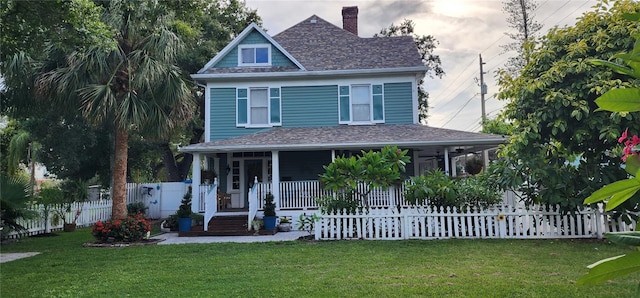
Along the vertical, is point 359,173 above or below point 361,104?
below

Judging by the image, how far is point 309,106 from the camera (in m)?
15.4

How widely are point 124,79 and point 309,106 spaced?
6687mm

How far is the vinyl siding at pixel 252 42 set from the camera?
1560 centimetres

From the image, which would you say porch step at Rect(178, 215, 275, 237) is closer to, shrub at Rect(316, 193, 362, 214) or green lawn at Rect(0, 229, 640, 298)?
green lawn at Rect(0, 229, 640, 298)

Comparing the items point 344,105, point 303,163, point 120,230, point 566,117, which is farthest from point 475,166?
point 120,230

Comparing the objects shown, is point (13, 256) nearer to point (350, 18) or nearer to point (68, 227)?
point (68, 227)

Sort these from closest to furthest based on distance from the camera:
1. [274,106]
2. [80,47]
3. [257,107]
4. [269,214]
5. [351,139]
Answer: [80,47] < [269,214] < [351,139] < [274,106] < [257,107]

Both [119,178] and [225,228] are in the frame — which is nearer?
[119,178]

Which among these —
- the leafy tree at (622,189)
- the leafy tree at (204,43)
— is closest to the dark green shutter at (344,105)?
the leafy tree at (204,43)

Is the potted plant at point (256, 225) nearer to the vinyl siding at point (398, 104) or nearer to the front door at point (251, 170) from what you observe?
the front door at point (251, 170)

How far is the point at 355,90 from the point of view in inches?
605

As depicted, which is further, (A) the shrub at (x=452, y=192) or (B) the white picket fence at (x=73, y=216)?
(B) the white picket fence at (x=73, y=216)

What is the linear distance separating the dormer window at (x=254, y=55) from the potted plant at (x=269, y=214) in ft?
19.1

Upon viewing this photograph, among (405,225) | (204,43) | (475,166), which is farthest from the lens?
(204,43)
